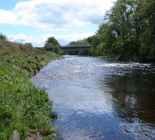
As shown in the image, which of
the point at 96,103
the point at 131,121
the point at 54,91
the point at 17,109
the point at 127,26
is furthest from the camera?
the point at 127,26

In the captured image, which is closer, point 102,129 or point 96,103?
point 102,129

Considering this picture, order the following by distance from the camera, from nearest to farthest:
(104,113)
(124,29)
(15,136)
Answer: (15,136), (104,113), (124,29)

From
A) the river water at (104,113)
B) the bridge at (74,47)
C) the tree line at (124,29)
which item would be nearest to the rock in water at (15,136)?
the river water at (104,113)

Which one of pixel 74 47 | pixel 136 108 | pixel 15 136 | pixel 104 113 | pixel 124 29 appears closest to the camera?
pixel 15 136

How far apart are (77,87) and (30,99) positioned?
874cm

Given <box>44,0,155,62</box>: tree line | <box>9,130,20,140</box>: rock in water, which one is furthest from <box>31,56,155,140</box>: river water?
<box>44,0,155,62</box>: tree line

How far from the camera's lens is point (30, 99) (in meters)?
11.7

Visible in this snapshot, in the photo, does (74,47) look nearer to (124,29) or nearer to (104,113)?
(124,29)

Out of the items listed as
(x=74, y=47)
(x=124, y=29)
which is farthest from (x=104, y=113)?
(x=74, y=47)

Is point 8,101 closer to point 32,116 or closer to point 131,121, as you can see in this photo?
point 32,116

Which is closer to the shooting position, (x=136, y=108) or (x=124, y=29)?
(x=136, y=108)

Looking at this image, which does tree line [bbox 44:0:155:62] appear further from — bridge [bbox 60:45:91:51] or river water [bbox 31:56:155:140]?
bridge [bbox 60:45:91:51]

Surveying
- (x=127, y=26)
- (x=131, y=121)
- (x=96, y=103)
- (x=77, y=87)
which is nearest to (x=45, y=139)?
(x=131, y=121)

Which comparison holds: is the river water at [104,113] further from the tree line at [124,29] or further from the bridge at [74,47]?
the bridge at [74,47]
